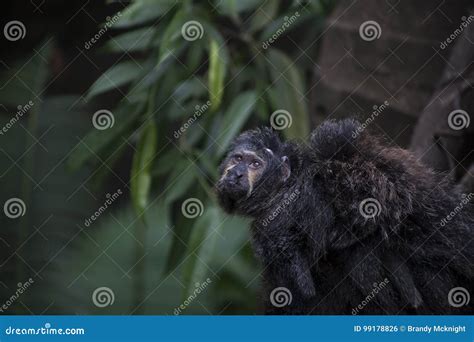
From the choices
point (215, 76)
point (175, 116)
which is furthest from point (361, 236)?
point (175, 116)

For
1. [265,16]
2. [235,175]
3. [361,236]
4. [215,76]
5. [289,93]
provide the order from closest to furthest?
[361,236]
[235,175]
[215,76]
[289,93]
[265,16]

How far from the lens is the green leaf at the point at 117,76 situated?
427 centimetres

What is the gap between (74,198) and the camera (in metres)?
4.68

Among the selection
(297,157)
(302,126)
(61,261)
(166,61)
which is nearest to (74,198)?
(61,261)

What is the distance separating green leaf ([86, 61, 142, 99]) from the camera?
14.0 ft

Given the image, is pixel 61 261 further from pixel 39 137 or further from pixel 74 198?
pixel 39 137

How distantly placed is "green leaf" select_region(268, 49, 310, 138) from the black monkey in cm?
74

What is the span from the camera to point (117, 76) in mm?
4344

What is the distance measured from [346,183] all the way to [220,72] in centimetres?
85

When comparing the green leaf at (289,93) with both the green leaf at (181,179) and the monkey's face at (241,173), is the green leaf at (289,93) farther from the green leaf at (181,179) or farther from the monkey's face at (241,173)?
the monkey's face at (241,173)

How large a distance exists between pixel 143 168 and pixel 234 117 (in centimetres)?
47

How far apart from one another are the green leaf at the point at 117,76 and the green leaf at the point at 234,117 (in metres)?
0.46

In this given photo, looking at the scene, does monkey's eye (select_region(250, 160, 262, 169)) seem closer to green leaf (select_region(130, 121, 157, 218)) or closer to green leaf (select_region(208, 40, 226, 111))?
green leaf (select_region(208, 40, 226, 111))

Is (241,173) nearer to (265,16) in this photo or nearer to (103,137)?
(103,137)
